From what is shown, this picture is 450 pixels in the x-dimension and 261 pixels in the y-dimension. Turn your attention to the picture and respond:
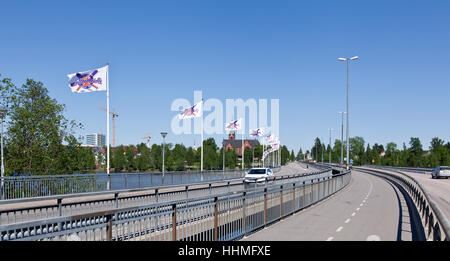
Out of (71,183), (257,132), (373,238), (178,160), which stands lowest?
(178,160)

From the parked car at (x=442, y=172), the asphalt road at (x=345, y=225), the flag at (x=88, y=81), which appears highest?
the flag at (x=88, y=81)

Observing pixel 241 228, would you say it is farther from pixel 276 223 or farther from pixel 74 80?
pixel 74 80

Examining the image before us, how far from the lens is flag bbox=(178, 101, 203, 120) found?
133ft

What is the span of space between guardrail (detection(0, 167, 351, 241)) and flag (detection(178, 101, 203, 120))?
2537 cm

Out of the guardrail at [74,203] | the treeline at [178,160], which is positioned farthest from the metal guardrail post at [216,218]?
the treeline at [178,160]

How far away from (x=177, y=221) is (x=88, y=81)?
2270 centimetres

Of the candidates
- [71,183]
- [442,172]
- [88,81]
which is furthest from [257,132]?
[71,183]

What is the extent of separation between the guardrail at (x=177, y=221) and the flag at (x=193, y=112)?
83.2 ft

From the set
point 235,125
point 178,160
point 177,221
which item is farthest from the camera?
point 178,160

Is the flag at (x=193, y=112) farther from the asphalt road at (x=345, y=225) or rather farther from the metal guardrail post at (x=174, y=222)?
the metal guardrail post at (x=174, y=222)

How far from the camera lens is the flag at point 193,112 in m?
40.4

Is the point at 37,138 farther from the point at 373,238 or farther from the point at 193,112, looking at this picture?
the point at 373,238

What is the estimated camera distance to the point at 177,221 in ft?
26.6
